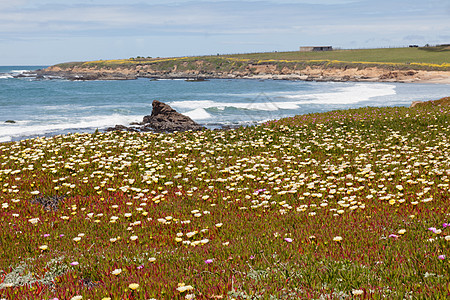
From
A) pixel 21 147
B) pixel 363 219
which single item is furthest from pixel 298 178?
A: pixel 21 147

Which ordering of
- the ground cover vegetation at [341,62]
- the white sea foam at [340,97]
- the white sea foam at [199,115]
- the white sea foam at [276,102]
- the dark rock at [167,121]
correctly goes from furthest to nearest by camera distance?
the ground cover vegetation at [341,62]
the white sea foam at [340,97]
the white sea foam at [276,102]
the white sea foam at [199,115]
the dark rock at [167,121]

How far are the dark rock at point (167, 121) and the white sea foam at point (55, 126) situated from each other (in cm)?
594

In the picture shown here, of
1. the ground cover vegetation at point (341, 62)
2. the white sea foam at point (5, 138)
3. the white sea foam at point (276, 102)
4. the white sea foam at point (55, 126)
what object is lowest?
the white sea foam at point (5, 138)

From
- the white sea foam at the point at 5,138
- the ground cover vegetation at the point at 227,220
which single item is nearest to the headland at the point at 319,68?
the white sea foam at the point at 5,138

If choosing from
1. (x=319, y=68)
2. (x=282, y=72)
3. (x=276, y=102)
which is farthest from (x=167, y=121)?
(x=282, y=72)

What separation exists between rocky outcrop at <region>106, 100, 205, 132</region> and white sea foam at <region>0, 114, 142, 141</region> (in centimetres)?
567

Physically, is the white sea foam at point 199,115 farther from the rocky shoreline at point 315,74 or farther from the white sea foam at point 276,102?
the rocky shoreline at point 315,74

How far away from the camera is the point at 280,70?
152m

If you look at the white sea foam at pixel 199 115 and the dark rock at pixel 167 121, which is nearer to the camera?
the dark rock at pixel 167 121

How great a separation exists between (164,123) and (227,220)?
72.8 ft

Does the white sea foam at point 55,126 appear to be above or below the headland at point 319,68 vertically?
below

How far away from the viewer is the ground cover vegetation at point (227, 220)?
4.70 m

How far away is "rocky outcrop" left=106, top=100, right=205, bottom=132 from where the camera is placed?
1124 inches

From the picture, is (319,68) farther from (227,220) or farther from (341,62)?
(227,220)
